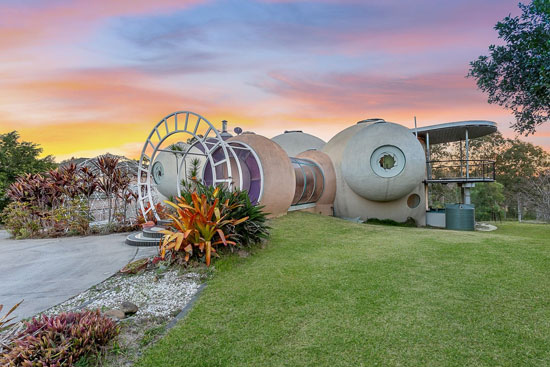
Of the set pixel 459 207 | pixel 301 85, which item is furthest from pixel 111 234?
pixel 459 207

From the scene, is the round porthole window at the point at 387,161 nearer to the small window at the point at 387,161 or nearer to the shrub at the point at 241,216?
the small window at the point at 387,161

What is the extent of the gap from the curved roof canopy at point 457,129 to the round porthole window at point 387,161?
235cm

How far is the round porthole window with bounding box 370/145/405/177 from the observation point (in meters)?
13.4

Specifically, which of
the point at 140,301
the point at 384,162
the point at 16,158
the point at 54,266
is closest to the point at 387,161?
the point at 384,162

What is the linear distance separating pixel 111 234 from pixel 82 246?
193cm

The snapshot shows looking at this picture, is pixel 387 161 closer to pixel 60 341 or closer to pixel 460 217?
pixel 460 217

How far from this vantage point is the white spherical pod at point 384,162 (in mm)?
13320

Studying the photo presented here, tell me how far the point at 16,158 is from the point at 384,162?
20.0 m

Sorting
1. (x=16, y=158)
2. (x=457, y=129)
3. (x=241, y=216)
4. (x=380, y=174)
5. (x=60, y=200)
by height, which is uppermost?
(x=457, y=129)

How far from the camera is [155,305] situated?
4047 mm

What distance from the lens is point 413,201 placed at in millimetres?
14938

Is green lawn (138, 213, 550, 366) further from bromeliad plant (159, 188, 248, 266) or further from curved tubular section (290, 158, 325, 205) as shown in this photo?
curved tubular section (290, 158, 325, 205)

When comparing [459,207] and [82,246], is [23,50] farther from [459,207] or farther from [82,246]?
[459,207]

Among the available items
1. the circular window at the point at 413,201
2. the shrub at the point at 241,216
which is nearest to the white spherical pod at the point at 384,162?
the circular window at the point at 413,201
